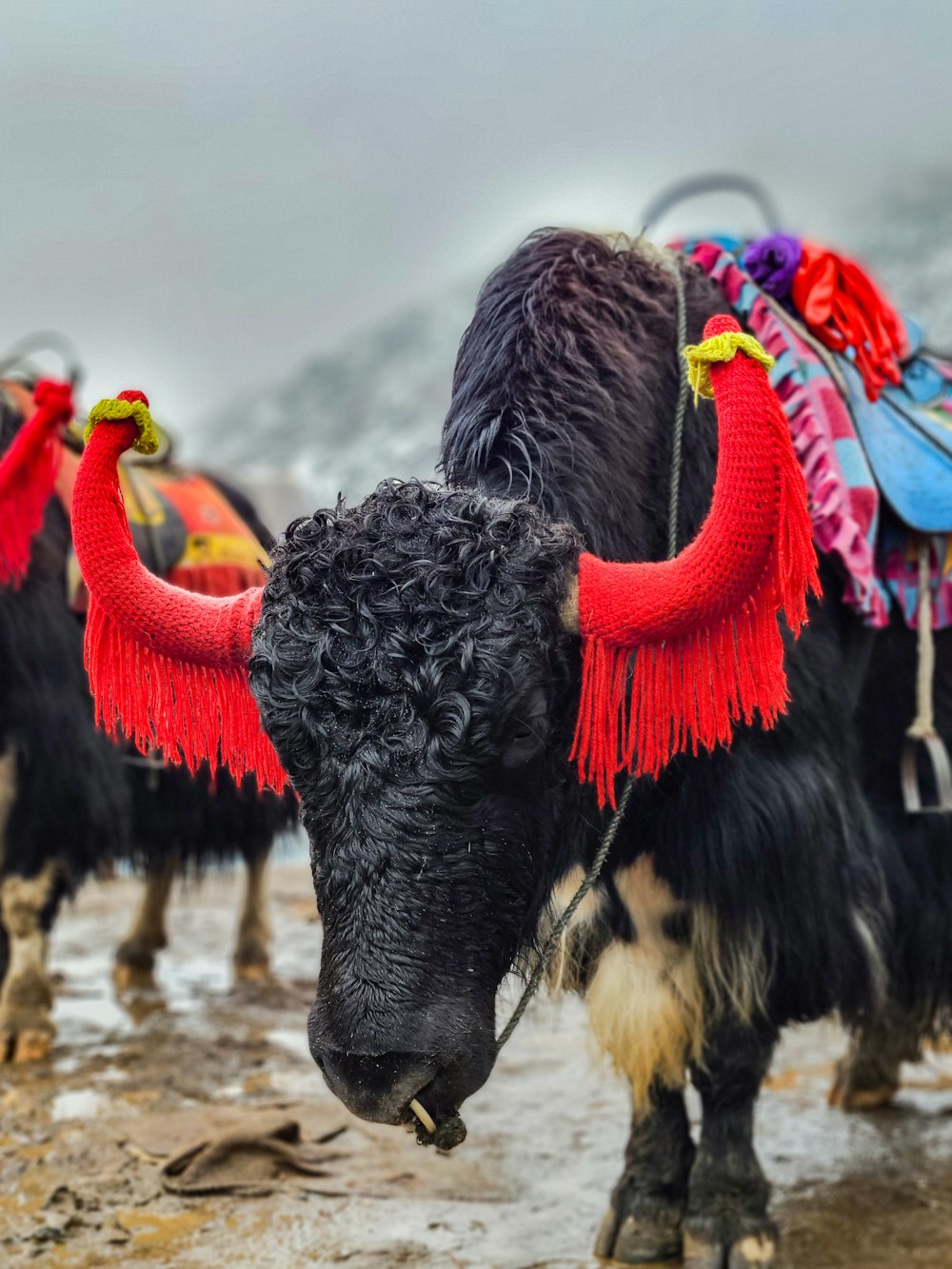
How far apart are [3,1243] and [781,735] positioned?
1823 millimetres

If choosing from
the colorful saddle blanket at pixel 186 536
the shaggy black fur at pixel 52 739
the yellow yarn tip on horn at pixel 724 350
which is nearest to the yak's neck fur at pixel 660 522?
the yellow yarn tip on horn at pixel 724 350

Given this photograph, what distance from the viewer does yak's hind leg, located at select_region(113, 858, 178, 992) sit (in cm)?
519

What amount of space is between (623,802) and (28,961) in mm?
2744

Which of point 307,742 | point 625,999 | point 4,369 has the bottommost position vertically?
point 625,999

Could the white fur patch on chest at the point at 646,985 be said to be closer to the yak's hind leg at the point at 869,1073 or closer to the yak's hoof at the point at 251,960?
the yak's hind leg at the point at 869,1073

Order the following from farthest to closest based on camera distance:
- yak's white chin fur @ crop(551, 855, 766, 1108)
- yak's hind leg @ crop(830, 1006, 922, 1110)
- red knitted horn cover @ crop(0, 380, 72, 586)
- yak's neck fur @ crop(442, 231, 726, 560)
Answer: yak's hind leg @ crop(830, 1006, 922, 1110)
red knitted horn cover @ crop(0, 380, 72, 586)
yak's white chin fur @ crop(551, 855, 766, 1108)
yak's neck fur @ crop(442, 231, 726, 560)

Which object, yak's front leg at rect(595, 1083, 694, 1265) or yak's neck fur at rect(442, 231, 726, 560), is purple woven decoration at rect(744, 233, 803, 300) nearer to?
yak's neck fur at rect(442, 231, 726, 560)

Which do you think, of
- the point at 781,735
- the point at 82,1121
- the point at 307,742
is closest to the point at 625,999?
the point at 781,735

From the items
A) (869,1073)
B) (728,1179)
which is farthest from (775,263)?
(869,1073)

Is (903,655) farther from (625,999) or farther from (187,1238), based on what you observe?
(187,1238)

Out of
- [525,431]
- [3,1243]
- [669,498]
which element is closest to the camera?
[525,431]

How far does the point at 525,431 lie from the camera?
222 centimetres

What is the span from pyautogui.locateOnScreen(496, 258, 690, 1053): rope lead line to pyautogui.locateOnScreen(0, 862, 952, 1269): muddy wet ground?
84cm

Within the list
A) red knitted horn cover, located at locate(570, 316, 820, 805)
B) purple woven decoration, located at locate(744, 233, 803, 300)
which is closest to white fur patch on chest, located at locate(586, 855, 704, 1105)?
red knitted horn cover, located at locate(570, 316, 820, 805)
